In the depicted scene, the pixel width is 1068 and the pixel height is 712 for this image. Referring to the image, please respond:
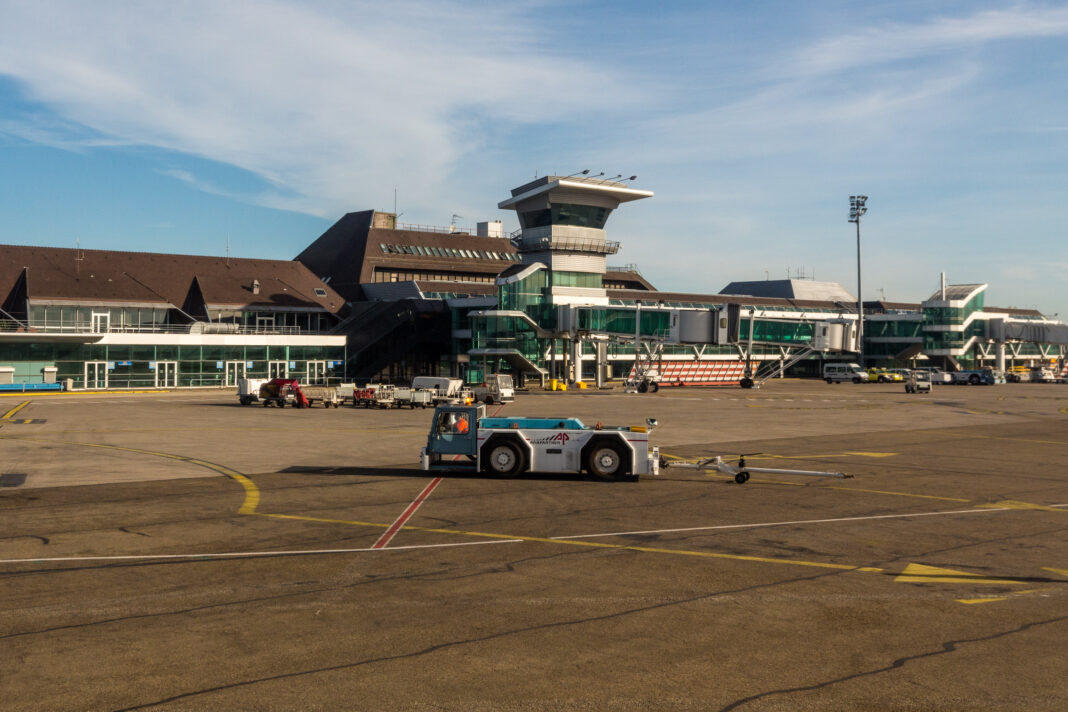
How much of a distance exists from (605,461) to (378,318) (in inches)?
3109

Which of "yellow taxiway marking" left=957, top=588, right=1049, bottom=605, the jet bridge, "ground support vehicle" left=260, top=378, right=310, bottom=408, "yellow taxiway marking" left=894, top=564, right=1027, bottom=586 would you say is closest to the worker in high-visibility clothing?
"yellow taxiway marking" left=894, top=564, right=1027, bottom=586

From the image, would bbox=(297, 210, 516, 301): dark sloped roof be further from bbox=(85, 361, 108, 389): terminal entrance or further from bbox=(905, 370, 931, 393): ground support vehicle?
bbox=(905, 370, 931, 393): ground support vehicle

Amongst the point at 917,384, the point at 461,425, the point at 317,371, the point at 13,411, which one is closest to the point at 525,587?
the point at 461,425

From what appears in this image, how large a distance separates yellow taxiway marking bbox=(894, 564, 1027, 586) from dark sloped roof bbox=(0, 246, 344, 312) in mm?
92463

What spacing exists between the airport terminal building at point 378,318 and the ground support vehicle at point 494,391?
89.6 ft

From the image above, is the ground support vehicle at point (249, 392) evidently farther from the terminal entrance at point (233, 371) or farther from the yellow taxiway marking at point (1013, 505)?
the yellow taxiway marking at point (1013, 505)

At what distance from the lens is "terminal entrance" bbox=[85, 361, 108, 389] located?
275 feet

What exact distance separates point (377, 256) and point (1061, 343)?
4109 inches

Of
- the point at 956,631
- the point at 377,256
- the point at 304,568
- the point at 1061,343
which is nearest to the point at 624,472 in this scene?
the point at 304,568

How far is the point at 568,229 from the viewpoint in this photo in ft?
327

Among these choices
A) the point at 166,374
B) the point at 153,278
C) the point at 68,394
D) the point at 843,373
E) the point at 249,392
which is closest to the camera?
the point at 249,392

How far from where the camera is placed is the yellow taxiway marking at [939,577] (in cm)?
1517

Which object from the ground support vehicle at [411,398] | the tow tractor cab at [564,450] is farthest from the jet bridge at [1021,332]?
the tow tractor cab at [564,450]

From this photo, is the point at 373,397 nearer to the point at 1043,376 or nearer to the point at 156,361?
the point at 156,361
